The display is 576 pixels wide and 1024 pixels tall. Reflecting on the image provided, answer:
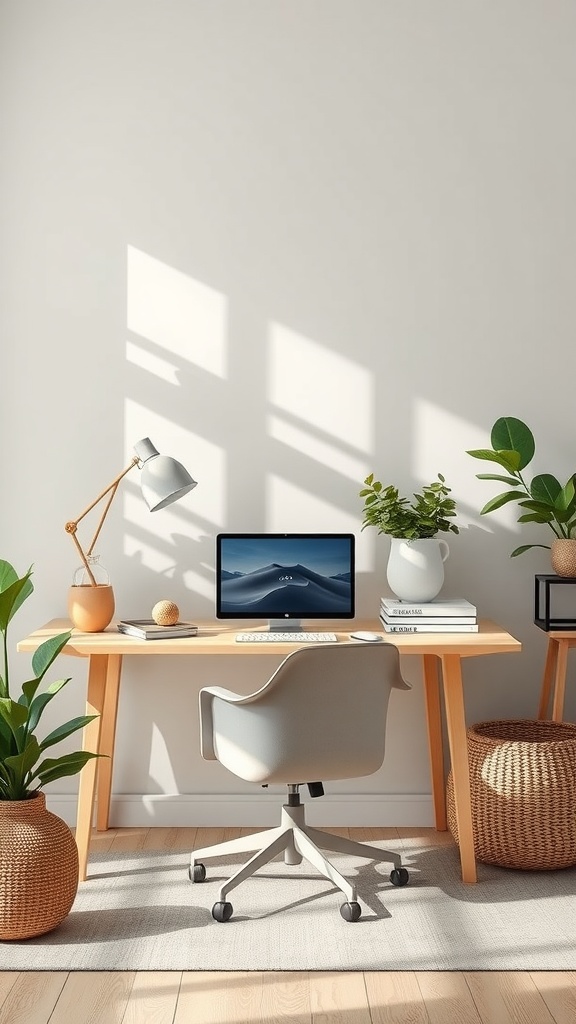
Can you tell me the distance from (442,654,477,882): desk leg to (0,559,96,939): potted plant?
109cm

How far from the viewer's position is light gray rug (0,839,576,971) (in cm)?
260

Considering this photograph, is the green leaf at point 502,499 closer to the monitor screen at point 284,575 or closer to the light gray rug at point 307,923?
the monitor screen at point 284,575

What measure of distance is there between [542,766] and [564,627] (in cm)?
50

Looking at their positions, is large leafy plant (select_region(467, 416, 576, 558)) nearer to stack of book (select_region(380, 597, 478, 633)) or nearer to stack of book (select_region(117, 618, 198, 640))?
stack of book (select_region(380, 597, 478, 633))

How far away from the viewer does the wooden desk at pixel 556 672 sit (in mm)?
3439

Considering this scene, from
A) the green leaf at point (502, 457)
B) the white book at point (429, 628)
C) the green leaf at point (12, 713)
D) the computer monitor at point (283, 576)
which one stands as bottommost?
the green leaf at point (12, 713)

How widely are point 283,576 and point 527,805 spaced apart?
41.8 inches

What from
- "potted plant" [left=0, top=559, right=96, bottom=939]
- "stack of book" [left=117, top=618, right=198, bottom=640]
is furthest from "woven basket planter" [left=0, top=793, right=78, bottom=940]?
"stack of book" [left=117, top=618, right=198, bottom=640]

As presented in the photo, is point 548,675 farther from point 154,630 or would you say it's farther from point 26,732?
point 26,732

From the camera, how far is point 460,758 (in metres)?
3.18

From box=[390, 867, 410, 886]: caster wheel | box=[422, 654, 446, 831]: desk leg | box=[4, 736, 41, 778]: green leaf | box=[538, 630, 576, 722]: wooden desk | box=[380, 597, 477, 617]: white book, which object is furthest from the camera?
box=[422, 654, 446, 831]: desk leg

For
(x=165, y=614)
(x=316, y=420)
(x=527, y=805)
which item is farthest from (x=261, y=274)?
(x=527, y=805)

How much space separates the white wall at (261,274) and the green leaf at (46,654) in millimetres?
868

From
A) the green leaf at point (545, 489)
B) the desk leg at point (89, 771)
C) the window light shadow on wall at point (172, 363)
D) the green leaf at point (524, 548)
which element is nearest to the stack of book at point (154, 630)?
the desk leg at point (89, 771)
